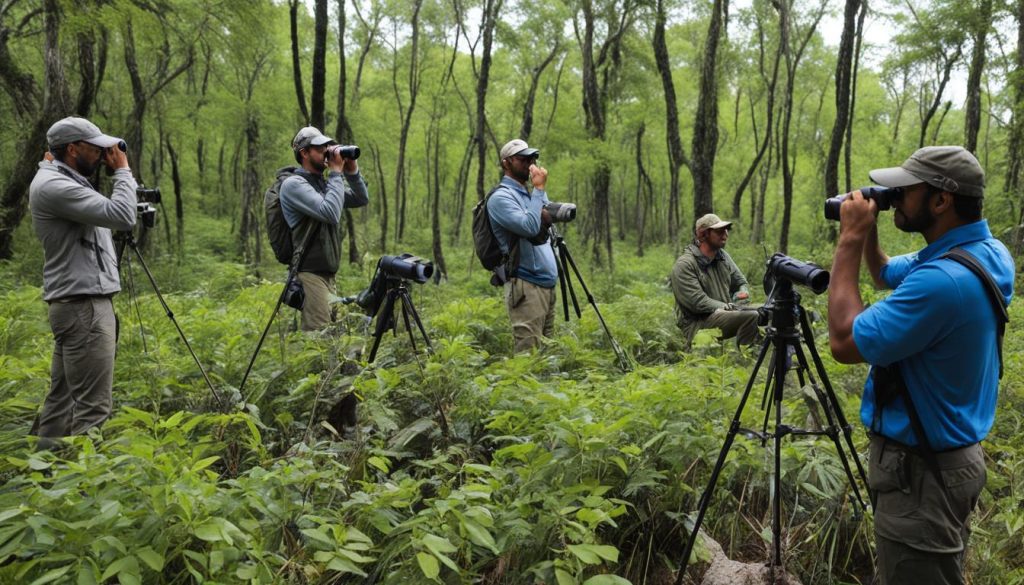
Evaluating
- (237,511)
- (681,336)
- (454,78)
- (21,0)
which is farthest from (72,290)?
(454,78)

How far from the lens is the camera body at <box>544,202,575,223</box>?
5074 millimetres

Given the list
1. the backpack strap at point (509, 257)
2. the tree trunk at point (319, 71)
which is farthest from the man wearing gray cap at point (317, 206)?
the tree trunk at point (319, 71)

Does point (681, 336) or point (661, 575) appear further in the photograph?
point (681, 336)

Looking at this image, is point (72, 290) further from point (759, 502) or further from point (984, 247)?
point (984, 247)

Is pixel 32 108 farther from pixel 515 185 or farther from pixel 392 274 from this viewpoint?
pixel 392 274

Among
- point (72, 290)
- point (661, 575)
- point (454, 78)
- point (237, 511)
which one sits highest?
point (454, 78)

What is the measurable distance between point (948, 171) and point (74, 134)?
501 cm

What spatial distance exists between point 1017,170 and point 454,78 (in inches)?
842

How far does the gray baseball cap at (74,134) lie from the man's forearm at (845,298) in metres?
4.42

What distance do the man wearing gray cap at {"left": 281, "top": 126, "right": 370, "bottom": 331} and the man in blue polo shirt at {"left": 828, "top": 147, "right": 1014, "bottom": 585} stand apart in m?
4.04

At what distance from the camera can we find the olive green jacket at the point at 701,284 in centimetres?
617

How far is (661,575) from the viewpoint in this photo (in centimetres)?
307

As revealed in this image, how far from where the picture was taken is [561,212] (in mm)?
5129

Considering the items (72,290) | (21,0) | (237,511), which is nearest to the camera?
(237,511)
